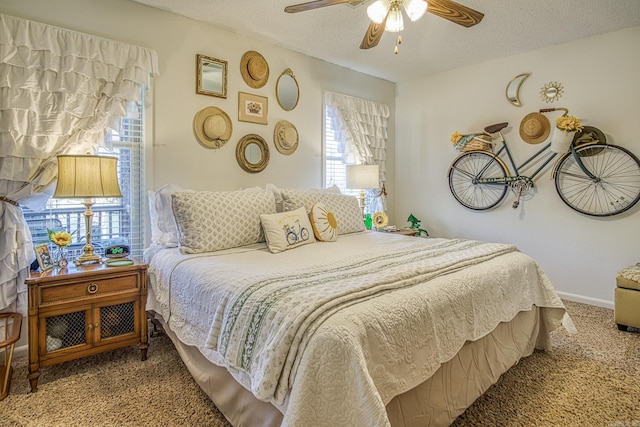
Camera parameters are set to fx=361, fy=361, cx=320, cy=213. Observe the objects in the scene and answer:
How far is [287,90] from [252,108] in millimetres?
498

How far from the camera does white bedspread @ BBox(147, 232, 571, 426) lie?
46.8 inches

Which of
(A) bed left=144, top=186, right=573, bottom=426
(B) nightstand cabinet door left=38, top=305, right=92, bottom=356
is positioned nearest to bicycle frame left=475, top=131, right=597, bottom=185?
(A) bed left=144, top=186, right=573, bottom=426

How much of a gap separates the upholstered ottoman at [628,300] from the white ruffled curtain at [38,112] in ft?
13.4

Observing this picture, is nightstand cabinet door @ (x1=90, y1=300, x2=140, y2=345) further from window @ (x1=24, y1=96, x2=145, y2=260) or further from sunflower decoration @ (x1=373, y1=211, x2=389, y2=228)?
sunflower decoration @ (x1=373, y1=211, x2=389, y2=228)

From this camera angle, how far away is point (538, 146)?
12.4 feet

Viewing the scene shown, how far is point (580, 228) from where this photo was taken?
140 inches

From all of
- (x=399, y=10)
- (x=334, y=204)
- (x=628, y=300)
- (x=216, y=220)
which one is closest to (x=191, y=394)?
(x=216, y=220)

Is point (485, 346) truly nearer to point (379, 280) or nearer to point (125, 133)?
point (379, 280)

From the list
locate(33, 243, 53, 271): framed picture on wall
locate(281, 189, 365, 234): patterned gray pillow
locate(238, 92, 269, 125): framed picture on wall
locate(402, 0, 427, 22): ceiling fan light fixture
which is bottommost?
locate(33, 243, 53, 271): framed picture on wall

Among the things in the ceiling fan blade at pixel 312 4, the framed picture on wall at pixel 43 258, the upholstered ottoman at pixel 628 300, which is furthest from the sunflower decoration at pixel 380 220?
the framed picture on wall at pixel 43 258

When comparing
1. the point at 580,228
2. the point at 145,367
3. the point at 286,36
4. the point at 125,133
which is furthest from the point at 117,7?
the point at 580,228

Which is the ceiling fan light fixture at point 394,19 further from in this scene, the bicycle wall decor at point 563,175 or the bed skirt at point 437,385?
the bicycle wall decor at point 563,175

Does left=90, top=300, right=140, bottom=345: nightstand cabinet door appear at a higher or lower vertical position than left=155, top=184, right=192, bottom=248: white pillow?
lower

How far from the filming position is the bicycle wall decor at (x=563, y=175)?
331 centimetres
